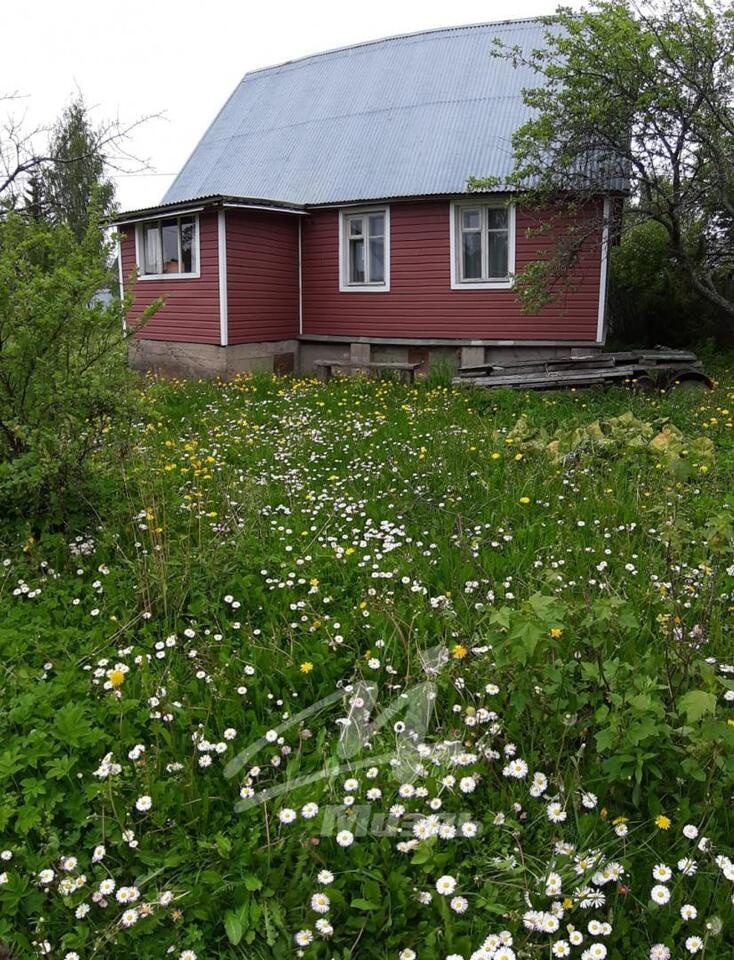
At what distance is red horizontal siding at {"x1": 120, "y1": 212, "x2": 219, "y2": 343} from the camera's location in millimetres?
14469

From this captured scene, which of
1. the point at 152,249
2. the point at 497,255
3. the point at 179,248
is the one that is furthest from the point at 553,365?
the point at 152,249

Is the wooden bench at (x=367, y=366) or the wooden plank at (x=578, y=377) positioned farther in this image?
the wooden bench at (x=367, y=366)

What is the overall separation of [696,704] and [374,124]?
53.0 feet

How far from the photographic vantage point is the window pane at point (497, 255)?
13648 millimetres

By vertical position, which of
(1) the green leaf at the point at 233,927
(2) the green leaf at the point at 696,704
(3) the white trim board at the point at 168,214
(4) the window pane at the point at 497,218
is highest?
(3) the white trim board at the point at 168,214

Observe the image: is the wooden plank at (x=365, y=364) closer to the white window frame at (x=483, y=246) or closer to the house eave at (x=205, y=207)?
the white window frame at (x=483, y=246)

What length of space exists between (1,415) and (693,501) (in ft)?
15.0

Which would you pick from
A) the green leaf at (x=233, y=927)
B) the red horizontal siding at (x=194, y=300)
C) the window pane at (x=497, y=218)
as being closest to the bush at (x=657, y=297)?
the window pane at (x=497, y=218)

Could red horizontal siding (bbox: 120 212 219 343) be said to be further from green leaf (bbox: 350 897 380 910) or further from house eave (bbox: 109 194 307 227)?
green leaf (bbox: 350 897 380 910)

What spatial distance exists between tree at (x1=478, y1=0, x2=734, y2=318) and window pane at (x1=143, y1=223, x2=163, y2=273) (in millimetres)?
7077

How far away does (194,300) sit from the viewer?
49.1 feet

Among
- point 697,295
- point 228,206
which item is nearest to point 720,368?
point 697,295

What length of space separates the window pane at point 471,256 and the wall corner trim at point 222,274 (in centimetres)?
431

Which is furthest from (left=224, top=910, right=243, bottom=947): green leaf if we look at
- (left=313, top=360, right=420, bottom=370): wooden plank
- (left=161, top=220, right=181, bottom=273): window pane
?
(left=161, top=220, right=181, bottom=273): window pane
